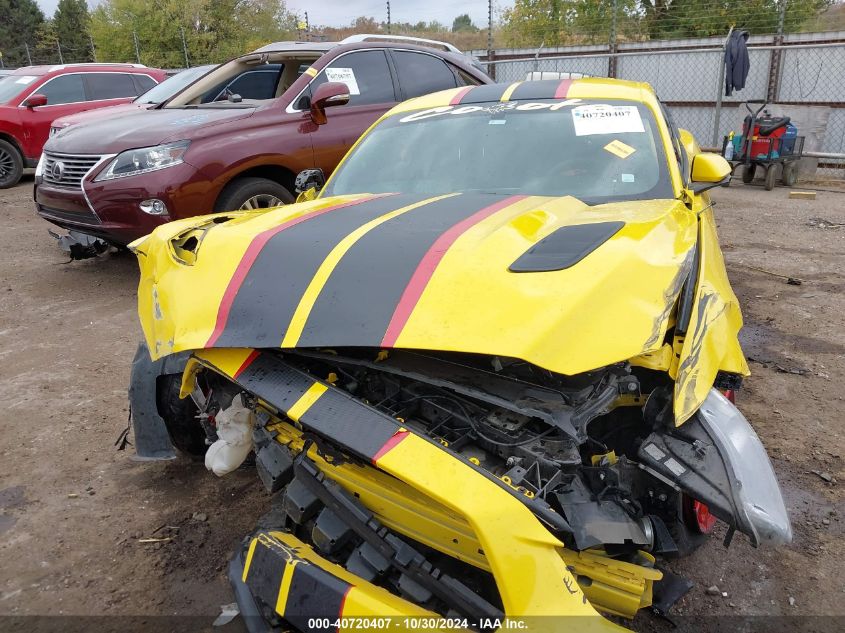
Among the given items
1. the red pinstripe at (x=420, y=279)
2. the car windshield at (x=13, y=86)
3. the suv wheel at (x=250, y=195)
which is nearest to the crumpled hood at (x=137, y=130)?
the suv wheel at (x=250, y=195)

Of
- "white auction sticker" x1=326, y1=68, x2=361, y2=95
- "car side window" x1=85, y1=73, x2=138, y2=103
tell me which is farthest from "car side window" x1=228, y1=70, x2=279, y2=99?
"car side window" x1=85, y1=73, x2=138, y2=103

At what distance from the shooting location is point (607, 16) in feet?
47.4

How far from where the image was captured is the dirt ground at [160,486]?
2.25 metres

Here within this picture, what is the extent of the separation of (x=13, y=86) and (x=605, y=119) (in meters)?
11.1

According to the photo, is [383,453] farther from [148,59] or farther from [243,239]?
[148,59]

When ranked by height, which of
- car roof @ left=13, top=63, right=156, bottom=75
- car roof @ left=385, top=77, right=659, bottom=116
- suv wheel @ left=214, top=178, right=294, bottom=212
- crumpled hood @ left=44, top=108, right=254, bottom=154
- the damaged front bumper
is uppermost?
car roof @ left=13, top=63, right=156, bottom=75

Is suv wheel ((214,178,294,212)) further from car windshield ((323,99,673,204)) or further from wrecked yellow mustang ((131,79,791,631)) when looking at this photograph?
wrecked yellow mustang ((131,79,791,631))

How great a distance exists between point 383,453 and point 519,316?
51 centimetres

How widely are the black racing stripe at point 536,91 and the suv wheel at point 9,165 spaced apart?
10185 mm

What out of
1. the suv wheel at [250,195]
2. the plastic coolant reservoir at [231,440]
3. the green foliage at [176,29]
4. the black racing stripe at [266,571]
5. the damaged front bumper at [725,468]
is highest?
the green foliage at [176,29]

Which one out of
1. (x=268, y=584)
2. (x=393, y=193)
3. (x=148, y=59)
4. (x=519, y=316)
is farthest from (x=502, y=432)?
(x=148, y=59)

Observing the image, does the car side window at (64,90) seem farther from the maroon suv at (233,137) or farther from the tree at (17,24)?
the tree at (17,24)

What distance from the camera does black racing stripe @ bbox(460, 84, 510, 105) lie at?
3.40 metres

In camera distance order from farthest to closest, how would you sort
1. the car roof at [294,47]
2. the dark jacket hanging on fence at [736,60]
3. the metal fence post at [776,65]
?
the metal fence post at [776,65] < the dark jacket hanging on fence at [736,60] < the car roof at [294,47]
